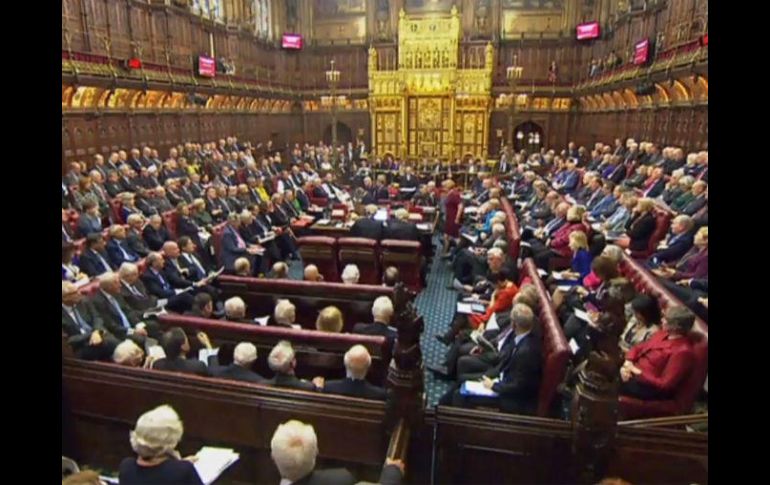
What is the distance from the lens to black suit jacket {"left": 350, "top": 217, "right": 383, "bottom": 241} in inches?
330

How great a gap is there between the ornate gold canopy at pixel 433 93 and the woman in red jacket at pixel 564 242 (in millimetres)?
14564

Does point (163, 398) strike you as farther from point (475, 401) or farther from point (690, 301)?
point (690, 301)

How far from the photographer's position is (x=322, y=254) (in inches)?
319

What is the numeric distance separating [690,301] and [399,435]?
3720mm

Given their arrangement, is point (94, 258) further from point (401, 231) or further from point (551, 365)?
point (551, 365)

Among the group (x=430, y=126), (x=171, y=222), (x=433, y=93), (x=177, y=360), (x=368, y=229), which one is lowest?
(x=177, y=360)

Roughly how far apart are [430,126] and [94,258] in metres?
17.6

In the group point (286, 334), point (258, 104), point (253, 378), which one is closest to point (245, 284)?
point (286, 334)

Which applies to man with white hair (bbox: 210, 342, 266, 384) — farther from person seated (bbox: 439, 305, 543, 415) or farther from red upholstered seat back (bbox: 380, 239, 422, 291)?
red upholstered seat back (bbox: 380, 239, 422, 291)

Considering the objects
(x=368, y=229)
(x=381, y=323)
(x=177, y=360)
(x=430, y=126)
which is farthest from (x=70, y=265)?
(x=430, y=126)

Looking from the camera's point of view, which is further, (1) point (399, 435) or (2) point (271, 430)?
(2) point (271, 430)

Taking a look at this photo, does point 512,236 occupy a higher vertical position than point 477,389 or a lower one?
higher

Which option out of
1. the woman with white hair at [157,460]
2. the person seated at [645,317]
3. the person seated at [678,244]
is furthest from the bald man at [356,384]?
the person seated at [678,244]
